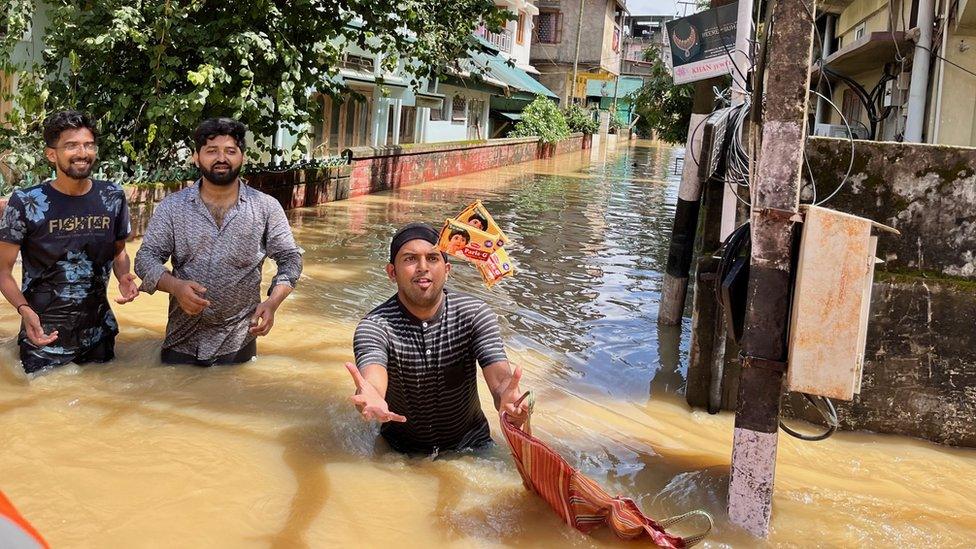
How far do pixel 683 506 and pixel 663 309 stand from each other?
4.16m

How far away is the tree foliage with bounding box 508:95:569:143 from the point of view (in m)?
35.7

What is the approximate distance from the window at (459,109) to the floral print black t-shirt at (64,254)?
27375 millimetres

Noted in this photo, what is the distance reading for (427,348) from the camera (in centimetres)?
427

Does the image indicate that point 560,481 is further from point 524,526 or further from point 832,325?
point 832,325

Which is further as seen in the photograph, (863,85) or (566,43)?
(566,43)

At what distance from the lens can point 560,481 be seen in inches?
151

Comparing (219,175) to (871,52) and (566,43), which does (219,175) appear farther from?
(566,43)

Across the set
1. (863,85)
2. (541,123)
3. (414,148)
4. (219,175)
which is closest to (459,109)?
(541,123)

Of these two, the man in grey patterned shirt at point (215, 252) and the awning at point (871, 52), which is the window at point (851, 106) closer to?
the awning at point (871, 52)

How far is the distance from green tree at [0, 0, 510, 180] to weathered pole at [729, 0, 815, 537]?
820 centimetres

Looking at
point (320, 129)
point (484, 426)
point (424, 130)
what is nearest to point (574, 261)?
point (484, 426)

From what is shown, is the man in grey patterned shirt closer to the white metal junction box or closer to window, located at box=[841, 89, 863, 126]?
the white metal junction box

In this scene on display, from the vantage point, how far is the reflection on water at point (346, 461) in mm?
4020

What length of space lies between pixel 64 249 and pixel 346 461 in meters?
2.01
